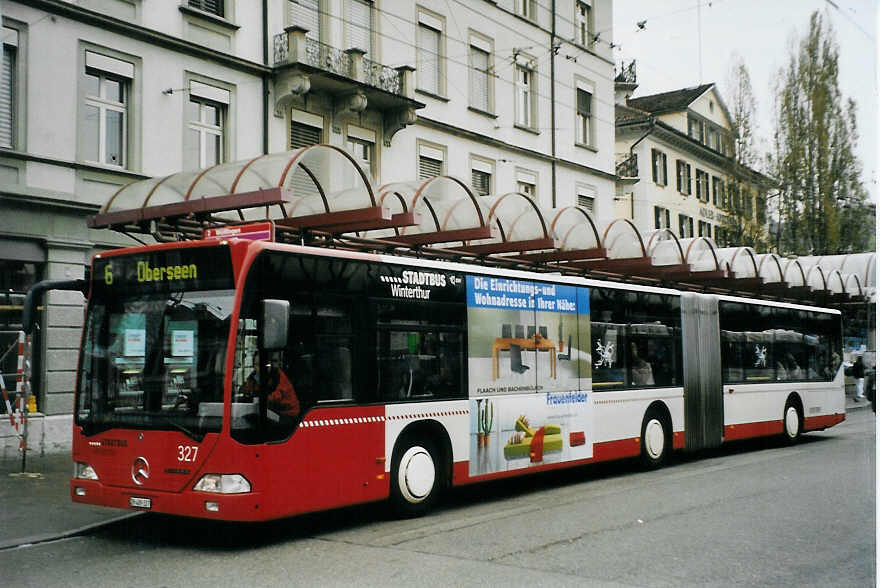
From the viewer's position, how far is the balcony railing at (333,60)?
19.6 metres

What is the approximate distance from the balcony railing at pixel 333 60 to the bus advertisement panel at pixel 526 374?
9.02 meters

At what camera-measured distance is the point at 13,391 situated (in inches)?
593

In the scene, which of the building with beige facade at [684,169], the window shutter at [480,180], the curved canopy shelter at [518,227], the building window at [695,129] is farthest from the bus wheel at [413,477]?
the building window at [695,129]

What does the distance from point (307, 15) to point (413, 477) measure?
43.0 feet

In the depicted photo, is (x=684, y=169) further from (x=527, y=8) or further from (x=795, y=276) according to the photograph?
(x=795, y=276)

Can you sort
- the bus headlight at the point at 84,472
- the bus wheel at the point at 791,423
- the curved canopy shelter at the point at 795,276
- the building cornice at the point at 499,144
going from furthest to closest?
the building cornice at the point at 499,144 → the curved canopy shelter at the point at 795,276 → the bus wheel at the point at 791,423 → the bus headlight at the point at 84,472

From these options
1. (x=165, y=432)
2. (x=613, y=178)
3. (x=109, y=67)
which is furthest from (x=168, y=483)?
(x=613, y=178)

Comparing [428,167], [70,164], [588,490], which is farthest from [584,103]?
[588,490]

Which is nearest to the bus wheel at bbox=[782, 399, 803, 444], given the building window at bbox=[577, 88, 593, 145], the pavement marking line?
the pavement marking line

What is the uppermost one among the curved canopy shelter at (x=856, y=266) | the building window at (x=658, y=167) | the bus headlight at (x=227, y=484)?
the building window at (x=658, y=167)

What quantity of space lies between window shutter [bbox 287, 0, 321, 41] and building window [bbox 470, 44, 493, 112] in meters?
5.64

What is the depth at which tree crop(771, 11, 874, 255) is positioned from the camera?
1634 centimetres

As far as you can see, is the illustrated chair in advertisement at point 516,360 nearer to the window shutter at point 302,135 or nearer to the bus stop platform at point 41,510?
the bus stop platform at point 41,510

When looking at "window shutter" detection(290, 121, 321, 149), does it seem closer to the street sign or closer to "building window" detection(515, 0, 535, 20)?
"building window" detection(515, 0, 535, 20)
